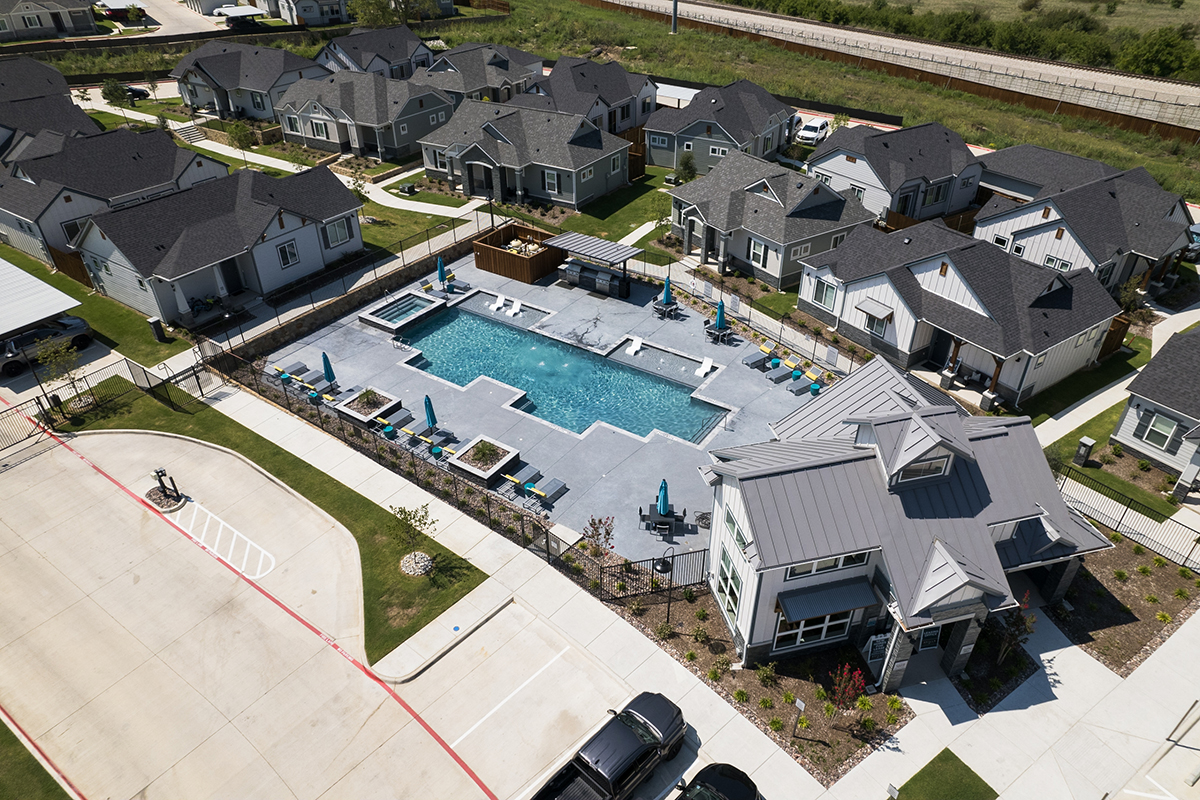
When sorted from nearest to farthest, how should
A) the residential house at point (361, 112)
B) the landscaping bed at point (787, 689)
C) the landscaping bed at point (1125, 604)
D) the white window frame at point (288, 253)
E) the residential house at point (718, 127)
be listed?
the landscaping bed at point (787, 689), the landscaping bed at point (1125, 604), the white window frame at point (288, 253), the residential house at point (718, 127), the residential house at point (361, 112)

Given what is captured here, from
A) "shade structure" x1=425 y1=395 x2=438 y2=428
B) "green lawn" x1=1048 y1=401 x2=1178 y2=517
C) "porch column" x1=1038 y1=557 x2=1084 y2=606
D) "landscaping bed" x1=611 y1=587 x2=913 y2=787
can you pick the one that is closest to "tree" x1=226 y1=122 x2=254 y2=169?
"shade structure" x1=425 y1=395 x2=438 y2=428

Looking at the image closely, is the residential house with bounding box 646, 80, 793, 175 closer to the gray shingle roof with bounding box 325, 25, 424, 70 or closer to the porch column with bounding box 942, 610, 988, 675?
the gray shingle roof with bounding box 325, 25, 424, 70

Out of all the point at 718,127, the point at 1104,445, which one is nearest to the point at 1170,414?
the point at 1104,445

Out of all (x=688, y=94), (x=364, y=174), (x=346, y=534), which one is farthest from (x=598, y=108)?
(x=346, y=534)

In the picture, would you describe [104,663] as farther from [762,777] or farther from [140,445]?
[762,777]

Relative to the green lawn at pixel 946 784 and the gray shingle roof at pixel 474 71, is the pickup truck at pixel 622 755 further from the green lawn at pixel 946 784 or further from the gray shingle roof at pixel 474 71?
the gray shingle roof at pixel 474 71

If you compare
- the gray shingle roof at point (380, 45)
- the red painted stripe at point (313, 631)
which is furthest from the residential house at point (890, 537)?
the gray shingle roof at point (380, 45)
